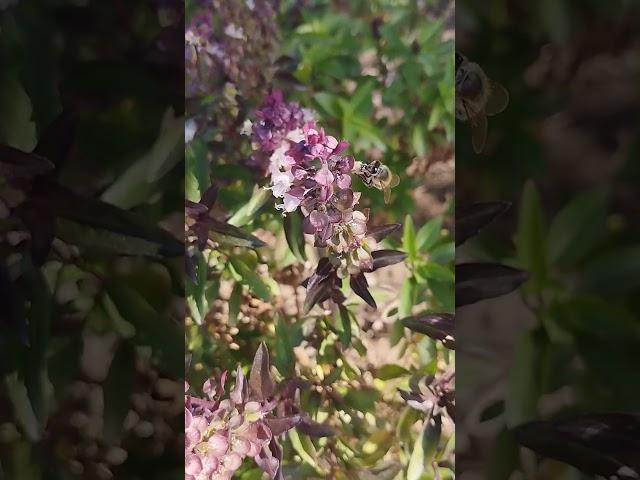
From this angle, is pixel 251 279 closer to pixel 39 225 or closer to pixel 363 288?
pixel 363 288

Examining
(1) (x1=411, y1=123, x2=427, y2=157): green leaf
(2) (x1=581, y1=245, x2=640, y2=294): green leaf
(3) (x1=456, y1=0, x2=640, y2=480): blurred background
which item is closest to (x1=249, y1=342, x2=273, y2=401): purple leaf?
(3) (x1=456, y1=0, x2=640, y2=480): blurred background

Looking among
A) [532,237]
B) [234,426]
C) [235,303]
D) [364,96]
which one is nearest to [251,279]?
[235,303]

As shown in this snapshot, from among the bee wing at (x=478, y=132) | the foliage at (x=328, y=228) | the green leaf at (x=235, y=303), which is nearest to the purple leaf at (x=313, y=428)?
the foliage at (x=328, y=228)

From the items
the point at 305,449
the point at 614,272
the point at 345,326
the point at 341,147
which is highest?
the point at 341,147

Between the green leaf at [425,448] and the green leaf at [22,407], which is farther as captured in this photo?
the green leaf at [22,407]

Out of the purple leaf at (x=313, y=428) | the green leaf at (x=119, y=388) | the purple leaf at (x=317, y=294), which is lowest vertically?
the purple leaf at (x=313, y=428)

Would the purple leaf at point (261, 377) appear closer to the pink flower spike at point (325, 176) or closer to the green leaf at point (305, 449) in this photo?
the green leaf at point (305, 449)

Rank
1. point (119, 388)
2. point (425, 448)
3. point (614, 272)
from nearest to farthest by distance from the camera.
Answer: point (614, 272), point (425, 448), point (119, 388)

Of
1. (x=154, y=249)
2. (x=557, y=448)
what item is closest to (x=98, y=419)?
(x=154, y=249)
